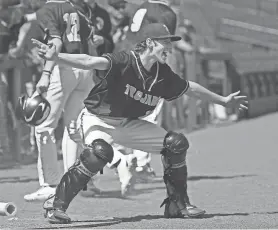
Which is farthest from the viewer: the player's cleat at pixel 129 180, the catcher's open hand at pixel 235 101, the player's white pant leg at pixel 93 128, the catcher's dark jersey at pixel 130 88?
the player's cleat at pixel 129 180

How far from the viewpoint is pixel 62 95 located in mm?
8438

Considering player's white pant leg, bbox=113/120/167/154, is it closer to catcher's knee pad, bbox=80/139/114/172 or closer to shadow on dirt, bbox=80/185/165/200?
catcher's knee pad, bbox=80/139/114/172

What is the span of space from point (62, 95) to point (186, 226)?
249 centimetres

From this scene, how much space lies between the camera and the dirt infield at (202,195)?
657 centimetres

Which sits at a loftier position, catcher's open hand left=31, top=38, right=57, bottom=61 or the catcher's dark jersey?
catcher's open hand left=31, top=38, right=57, bottom=61

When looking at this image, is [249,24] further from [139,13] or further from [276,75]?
[139,13]

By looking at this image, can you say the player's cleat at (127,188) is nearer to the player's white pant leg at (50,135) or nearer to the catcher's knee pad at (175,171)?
the player's white pant leg at (50,135)

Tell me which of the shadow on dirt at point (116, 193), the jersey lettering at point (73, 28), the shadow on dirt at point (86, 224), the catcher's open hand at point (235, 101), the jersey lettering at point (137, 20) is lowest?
the shadow on dirt at point (116, 193)

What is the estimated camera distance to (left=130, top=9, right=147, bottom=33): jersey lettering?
9.34 m

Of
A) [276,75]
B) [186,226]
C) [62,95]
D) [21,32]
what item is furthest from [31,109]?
[276,75]

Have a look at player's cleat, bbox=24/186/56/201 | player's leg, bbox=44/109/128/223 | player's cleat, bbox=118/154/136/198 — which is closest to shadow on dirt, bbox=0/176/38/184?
player's cleat, bbox=24/186/56/201

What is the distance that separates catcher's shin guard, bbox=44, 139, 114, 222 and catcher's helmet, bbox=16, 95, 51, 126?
1.19m

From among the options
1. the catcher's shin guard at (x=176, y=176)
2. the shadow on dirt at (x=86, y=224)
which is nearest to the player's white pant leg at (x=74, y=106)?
the catcher's shin guard at (x=176, y=176)

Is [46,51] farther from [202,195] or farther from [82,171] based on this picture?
[202,195]
